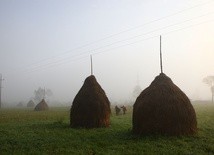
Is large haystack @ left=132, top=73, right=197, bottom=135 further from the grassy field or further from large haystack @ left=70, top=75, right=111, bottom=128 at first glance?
large haystack @ left=70, top=75, right=111, bottom=128

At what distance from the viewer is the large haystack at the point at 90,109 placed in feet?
84.1

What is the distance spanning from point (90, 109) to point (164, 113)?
7.37 m

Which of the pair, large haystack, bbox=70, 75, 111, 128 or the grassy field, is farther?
large haystack, bbox=70, 75, 111, 128

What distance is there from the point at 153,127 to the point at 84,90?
8.70 m

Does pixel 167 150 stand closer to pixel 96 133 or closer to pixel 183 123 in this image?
pixel 183 123

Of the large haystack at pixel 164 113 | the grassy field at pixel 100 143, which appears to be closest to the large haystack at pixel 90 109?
the grassy field at pixel 100 143

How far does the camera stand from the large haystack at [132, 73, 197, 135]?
797 inches

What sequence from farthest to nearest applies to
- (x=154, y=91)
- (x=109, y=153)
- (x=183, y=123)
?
(x=154, y=91)
(x=183, y=123)
(x=109, y=153)

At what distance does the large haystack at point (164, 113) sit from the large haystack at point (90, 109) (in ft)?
14.8

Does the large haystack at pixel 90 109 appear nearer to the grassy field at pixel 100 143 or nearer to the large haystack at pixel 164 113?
the grassy field at pixel 100 143

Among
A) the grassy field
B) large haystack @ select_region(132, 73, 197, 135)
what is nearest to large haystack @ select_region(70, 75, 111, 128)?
the grassy field

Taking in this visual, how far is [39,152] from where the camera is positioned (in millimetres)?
16500

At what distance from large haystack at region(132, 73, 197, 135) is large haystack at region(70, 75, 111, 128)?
450 cm

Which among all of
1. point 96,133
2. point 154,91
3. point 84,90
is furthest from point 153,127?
point 84,90
